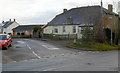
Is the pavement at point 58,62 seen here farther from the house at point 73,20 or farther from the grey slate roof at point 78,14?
the grey slate roof at point 78,14

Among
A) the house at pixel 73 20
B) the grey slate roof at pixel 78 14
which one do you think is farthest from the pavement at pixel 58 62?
the grey slate roof at pixel 78 14

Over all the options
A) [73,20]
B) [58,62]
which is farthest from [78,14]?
[58,62]

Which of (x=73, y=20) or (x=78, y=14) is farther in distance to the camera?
(x=78, y=14)

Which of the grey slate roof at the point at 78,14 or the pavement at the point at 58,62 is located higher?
the grey slate roof at the point at 78,14

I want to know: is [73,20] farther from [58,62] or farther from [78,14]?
[58,62]

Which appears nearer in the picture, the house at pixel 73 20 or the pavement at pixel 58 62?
the pavement at pixel 58 62

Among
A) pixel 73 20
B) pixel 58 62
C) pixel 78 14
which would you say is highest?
pixel 78 14

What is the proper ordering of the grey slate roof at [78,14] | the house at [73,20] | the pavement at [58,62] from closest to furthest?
the pavement at [58,62] < the house at [73,20] < the grey slate roof at [78,14]

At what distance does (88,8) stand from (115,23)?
15.3m

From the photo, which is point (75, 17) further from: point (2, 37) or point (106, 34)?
point (2, 37)

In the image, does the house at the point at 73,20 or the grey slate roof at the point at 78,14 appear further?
the grey slate roof at the point at 78,14

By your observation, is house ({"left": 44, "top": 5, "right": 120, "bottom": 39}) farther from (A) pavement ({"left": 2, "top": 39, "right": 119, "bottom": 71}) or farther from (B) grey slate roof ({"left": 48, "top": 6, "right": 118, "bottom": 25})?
(A) pavement ({"left": 2, "top": 39, "right": 119, "bottom": 71})

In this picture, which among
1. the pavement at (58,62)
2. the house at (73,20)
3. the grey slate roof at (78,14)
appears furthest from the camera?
the grey slate roof at (78,14)

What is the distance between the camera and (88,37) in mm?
24641
